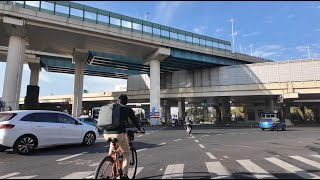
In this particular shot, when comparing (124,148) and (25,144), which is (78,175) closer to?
(124,148)

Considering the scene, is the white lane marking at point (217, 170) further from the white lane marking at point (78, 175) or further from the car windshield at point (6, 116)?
the car windshield at point (6, 116)

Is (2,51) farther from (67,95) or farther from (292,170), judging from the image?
(292,170)

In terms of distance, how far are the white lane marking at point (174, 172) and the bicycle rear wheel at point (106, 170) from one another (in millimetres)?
1484

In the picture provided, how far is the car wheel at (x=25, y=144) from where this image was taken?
10398 mm

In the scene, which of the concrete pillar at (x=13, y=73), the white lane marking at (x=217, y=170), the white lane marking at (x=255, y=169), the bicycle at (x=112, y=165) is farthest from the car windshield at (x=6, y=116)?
the concrete pillar at (x=13, y=73)

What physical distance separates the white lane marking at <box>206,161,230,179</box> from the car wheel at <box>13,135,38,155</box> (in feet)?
21.6

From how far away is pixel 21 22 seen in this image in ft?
108

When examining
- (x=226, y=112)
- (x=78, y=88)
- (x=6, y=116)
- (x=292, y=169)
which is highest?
(x=78, y=88)

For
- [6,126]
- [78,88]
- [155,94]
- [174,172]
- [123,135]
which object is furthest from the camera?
[78,88]

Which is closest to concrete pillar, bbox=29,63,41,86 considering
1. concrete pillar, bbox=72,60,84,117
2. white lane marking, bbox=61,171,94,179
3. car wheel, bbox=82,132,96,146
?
concrete pillar, bbox=72,60,84,117

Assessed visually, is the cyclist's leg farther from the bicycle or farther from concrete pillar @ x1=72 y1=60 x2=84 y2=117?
concrete pillar @ x1=72 y1=60 x2=84 y2=117

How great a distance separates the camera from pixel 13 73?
34688 millimetres

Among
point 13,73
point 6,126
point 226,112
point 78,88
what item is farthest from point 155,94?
point 6,126

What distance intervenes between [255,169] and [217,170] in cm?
103
